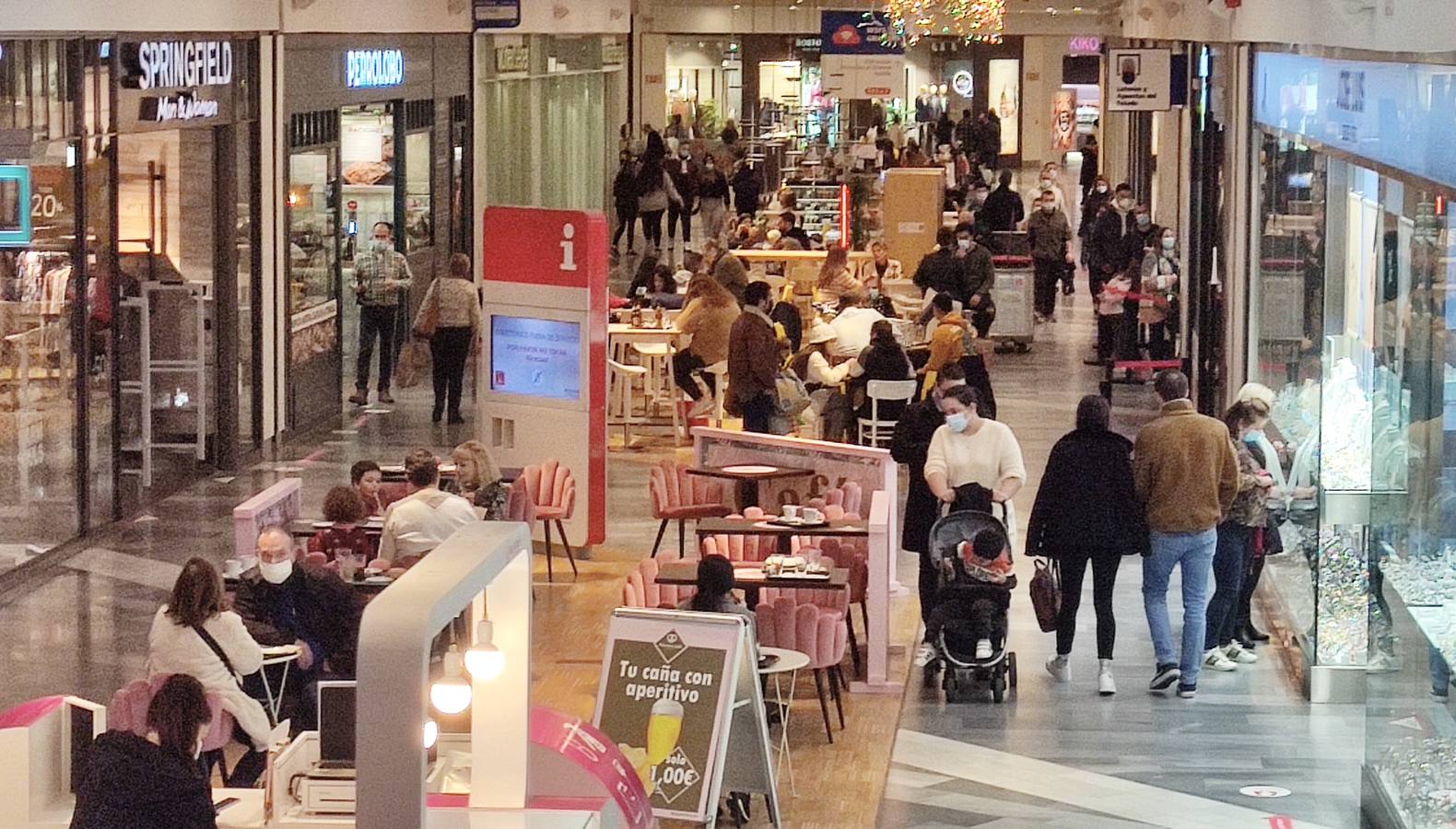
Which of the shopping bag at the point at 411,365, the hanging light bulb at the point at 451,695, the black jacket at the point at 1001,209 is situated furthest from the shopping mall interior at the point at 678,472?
the black jacket at the point at 1001,209

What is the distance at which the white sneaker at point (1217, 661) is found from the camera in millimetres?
11109

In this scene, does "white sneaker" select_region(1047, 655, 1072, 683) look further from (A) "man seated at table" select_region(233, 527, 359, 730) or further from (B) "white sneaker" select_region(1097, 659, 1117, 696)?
(A) "man seated at table" select_region(233, 527, 359, 730)

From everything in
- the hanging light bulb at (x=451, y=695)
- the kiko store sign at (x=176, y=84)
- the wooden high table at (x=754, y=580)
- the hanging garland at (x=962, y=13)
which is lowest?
the wooden high table at (x=754, y=580)

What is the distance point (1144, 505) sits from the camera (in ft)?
34.2

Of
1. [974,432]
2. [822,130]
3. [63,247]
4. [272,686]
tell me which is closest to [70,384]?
[63,247]

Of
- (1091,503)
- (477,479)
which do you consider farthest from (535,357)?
(1091,503)

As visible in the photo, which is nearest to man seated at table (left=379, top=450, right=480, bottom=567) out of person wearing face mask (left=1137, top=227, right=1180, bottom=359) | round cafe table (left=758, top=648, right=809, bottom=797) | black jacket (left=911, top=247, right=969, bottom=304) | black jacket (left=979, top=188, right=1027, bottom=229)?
round cafe table (left=758, top=648, right=809, bottom=797)

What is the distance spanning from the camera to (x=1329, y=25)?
10.5m

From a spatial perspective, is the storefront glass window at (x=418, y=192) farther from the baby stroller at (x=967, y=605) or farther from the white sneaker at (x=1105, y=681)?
the white sneaker at (x=1105, y=681)

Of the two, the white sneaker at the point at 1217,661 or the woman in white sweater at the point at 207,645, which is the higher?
the woman in white sweater at the point at 207,645

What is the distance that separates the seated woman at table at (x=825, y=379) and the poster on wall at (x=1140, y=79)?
3930 mm

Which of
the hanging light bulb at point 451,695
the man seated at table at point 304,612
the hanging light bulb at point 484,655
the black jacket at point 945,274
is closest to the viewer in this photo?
the hanging light bulb at point 484,655

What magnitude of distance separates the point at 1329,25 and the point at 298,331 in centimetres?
962

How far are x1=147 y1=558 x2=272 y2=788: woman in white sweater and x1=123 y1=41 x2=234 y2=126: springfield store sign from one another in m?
7.19
